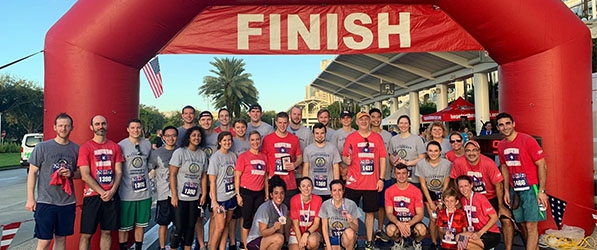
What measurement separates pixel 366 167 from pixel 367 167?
0.01m

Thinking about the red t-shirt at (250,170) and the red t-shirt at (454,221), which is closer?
the red t-shirt at (454,221)

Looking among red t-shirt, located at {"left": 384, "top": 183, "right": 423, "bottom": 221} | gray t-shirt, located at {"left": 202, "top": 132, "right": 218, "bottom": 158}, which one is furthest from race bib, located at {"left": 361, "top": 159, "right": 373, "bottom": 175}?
gray t-shirt, located at {"left": 202, "top": 132, "right": 218, "bottom": 158}

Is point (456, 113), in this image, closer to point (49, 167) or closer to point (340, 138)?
point (340, 138)

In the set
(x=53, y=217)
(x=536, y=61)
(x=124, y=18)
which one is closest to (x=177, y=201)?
(x=53, y=217)

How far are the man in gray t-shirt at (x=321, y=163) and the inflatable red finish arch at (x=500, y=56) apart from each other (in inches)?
95.2

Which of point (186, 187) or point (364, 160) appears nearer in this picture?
point (186, 187)

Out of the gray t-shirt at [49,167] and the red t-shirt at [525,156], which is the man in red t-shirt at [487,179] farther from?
the gray t-shirt at [49,167]

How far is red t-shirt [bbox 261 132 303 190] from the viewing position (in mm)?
4984

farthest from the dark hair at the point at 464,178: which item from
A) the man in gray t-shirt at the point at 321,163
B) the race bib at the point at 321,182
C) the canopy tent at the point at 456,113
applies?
the canopy tent at the point at 456,113

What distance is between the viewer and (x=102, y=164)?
425cm

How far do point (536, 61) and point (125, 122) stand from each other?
552 cm

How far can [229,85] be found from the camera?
104 ft

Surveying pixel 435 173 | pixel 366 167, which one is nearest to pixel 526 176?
pixel 435 173

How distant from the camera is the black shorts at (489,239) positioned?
4.30m
